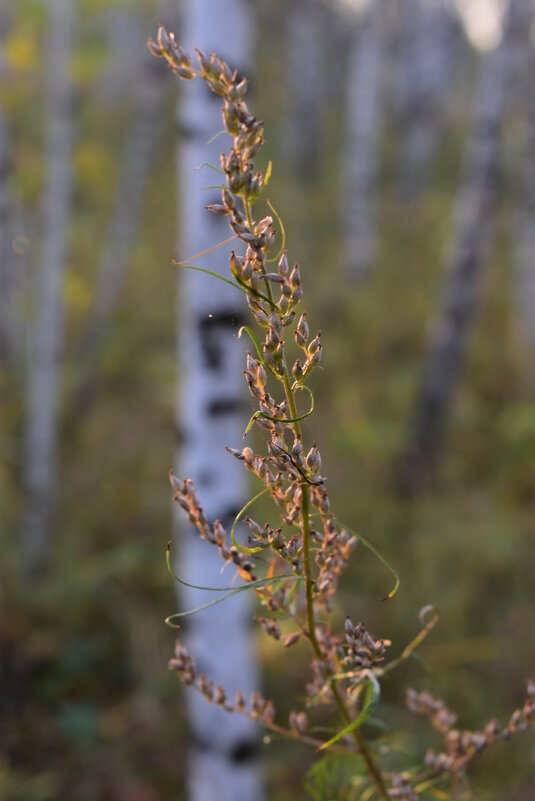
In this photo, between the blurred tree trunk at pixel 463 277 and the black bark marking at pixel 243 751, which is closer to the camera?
the black bark marking at pixel 243 751

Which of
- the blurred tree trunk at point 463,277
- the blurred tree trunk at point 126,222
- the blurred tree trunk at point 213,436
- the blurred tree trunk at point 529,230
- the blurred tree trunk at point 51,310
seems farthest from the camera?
the blurred tree trunk at point 126,222

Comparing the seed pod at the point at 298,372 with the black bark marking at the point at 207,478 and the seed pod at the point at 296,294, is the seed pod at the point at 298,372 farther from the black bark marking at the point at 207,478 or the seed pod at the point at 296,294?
the black bark marking at the point at 207,478

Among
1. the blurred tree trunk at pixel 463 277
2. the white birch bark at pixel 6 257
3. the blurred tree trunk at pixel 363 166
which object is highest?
the blurred tree trunk at pixel 363 166

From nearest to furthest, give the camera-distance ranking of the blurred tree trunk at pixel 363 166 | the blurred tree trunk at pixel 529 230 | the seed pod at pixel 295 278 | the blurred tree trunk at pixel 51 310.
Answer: the seed pod at pixel 295 278 < the blurred tree trunk at pixel 51 310 < the blurred tree trunk at pixel 529 230 < the blurred tree trunk at pixel 363 166

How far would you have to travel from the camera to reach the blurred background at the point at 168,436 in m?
4.03

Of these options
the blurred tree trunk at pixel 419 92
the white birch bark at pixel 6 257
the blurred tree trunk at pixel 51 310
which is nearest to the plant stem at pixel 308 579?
the blurred tree trunk at pixel 51 310

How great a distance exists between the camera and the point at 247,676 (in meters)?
3.05

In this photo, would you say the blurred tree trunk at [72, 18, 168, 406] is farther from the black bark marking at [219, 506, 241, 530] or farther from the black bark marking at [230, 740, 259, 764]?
the black bark marking at [230, 740, 259, 764]

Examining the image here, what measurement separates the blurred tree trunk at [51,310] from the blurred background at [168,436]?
27 millimetres

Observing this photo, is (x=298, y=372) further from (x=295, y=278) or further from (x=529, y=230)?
(x=529, y=230)

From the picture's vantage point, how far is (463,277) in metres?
6.43

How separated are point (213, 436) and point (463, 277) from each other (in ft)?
13.8

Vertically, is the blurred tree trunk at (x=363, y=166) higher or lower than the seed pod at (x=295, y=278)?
higher

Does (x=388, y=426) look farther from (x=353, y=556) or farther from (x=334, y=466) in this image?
(x=353, y=556)
